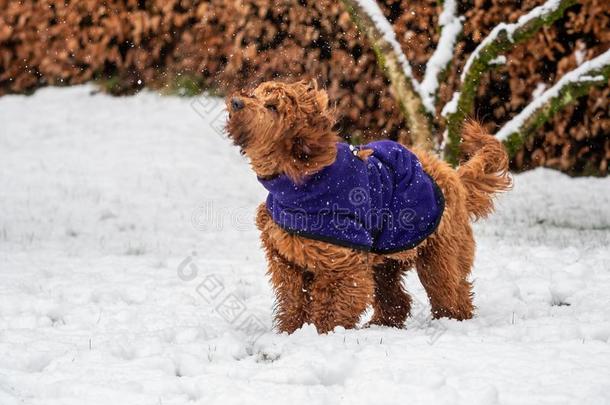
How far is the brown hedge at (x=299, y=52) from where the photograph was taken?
29.1ft

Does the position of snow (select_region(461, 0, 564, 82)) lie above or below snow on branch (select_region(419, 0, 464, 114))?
above

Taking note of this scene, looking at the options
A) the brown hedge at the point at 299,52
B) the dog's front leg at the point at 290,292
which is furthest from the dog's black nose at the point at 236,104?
the brown hedge at the point at 299,52

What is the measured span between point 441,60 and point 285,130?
423 centimetres

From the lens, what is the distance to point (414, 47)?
907 centimetres

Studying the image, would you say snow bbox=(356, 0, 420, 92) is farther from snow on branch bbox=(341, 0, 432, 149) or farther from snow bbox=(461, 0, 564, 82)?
snow bbox=(461, 0, 564, 82)

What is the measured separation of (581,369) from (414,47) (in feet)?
22.4

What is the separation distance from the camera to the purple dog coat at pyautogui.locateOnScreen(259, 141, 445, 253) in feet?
10.8

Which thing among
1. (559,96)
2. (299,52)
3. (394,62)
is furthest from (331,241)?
(299,52)

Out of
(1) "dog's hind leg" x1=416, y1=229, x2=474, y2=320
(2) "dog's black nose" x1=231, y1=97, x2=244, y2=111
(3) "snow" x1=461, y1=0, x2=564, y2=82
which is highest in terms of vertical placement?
(2) "dog's black nose" x1=231, y1=97, x2=244, y2=111

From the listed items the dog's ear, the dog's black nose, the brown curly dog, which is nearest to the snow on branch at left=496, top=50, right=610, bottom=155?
the brown curly dog

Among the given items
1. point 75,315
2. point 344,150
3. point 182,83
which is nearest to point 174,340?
point 75,315

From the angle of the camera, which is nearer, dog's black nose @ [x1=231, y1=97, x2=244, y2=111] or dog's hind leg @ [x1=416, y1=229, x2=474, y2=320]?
dog's black nose @ [x1=231, y1=97, x2=244, y2=111]

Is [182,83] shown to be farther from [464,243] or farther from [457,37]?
[464,243]

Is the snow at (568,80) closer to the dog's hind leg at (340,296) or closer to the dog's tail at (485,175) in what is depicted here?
the dog's tail at (485,175)
